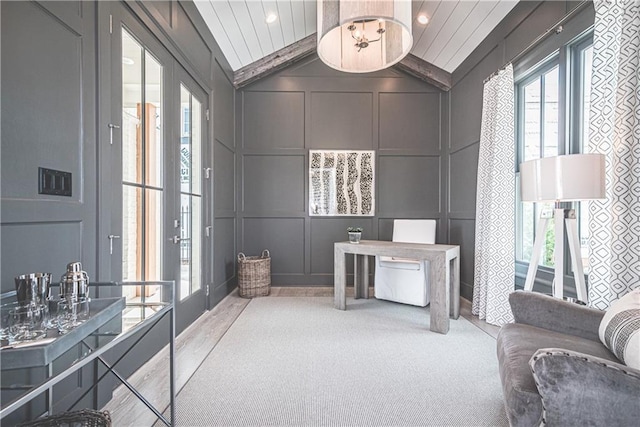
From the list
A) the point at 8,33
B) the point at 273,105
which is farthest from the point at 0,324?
the point at 273,105

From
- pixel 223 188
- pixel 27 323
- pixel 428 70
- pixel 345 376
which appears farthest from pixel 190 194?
pixel 428 70

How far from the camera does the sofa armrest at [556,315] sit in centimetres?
162

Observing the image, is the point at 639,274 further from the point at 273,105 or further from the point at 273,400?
the point at 273,105

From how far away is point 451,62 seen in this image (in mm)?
4320

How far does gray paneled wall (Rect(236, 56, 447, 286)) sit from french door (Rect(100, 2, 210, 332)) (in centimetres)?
135

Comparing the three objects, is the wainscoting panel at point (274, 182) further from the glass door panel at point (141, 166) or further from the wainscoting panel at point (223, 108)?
the glass door panel at point (141, 166)

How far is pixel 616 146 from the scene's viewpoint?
1946mm

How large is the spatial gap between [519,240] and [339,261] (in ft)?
5.86

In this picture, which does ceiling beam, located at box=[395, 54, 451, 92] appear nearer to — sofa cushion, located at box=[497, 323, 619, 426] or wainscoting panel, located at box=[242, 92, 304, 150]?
wainscoting panel, located at box=[242, 92, 304, 150]

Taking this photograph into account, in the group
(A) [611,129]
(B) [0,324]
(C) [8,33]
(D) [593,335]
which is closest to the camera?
(B) [0,324]

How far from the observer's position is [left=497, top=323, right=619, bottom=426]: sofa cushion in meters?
1.16

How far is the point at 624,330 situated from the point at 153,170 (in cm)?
270

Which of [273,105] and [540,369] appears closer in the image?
[540,369]

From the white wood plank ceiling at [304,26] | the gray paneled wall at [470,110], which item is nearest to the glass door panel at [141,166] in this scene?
the white wood plank ceiling at [304,26]
